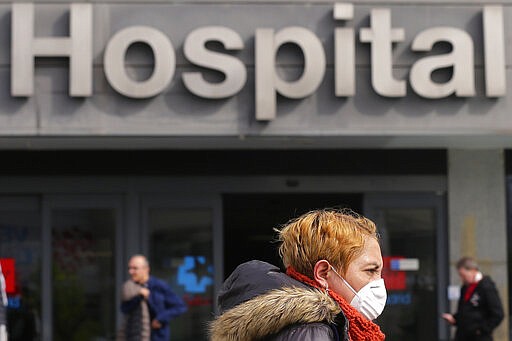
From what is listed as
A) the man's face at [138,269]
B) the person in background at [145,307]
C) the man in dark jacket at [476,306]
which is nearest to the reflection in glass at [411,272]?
the man in dark jacket at [476,306]

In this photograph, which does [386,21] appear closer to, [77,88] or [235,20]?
[235,20]

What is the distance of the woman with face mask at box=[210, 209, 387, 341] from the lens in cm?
241

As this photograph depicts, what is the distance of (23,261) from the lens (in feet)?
38.0

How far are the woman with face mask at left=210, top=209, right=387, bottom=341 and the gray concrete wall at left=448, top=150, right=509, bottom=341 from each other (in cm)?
919

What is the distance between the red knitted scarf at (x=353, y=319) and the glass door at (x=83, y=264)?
9.13 metres

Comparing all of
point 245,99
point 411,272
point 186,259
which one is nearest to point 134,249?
point 186,259

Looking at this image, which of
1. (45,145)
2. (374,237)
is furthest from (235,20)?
(374,237)

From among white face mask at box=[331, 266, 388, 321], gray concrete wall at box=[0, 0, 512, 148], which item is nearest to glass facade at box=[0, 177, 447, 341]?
gray concrete wall at box=[0, 0, 512, 148]

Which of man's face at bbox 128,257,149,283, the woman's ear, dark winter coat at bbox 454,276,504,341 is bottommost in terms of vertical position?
dark winter coat at bbox 454,276,504,341

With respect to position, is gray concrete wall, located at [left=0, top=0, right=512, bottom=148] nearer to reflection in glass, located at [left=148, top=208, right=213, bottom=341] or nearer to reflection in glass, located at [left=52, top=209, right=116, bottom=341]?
reflection in glass, located at [left=148, top=208, right=213, bottom=341]

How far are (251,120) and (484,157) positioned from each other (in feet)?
10.7

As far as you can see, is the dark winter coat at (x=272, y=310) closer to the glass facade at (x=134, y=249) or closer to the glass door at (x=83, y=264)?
the glass facade at (x=134, y=249)

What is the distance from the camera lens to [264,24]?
10.1 meters

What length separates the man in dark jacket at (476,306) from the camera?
956 cm
